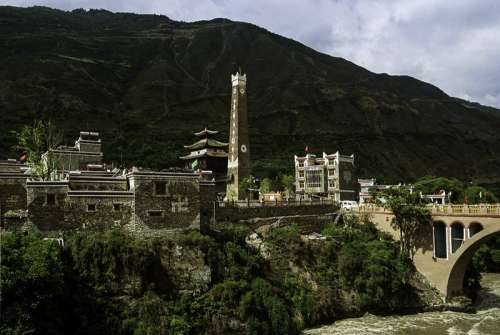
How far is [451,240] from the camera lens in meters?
45.8

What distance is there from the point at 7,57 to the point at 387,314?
141 metres

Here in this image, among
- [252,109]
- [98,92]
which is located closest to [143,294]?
[98,92]

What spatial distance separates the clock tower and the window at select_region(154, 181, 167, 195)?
81.4 feet

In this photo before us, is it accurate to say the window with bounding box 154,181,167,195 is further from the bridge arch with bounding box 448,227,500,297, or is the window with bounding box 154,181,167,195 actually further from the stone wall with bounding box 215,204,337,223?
the bridge arch with bounding box 448,227,500,297

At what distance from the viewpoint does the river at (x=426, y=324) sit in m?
39.0

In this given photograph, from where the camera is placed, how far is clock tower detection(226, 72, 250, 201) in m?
64.3

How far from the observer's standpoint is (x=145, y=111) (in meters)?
141

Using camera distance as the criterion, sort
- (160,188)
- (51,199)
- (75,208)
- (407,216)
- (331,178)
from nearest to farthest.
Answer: (51,199)
(75,208)
(160,188)
(407,216)
(331,178)

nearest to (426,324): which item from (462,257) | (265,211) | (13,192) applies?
(462,257)

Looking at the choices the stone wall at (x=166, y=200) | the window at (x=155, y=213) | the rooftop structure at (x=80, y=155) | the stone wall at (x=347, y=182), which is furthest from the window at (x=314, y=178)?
the window at (x=155, y=213)

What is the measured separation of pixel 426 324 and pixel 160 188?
84.2ft

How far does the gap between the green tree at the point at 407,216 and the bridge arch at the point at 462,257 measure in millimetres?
4583

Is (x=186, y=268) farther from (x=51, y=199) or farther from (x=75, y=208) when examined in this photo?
(x=51, y=199)

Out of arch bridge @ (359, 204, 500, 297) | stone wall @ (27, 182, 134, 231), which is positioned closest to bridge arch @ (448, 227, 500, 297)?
arch bridge @ (359, 204, 500, 297)
